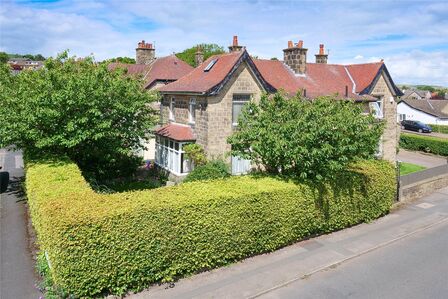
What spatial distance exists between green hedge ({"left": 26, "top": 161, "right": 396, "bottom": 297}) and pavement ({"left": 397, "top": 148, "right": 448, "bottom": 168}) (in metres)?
22.1

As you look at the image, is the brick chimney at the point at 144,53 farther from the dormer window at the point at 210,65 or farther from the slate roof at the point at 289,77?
the dormer window at the point at 210,65

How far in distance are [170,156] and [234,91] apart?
5.81 metres

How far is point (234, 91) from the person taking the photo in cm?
A: 2169

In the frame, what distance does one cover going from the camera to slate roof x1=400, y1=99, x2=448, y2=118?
60819 mm

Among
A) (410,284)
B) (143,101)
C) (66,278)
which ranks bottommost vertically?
(410,284)

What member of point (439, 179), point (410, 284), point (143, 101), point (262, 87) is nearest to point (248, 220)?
point (410, 284)

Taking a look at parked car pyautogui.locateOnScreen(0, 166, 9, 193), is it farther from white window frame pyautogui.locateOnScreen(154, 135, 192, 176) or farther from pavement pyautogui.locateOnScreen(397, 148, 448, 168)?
pavement pyautogui.locateOnScreen(397, 148, 448, 168)

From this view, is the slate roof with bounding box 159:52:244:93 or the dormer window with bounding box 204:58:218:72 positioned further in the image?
the dormer window with bounding box 204:58:218:72

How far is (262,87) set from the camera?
22.5 meters

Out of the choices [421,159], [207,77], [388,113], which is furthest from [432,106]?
[207,77]

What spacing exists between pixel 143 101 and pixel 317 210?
395 inches

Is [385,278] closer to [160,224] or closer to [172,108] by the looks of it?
[160,224]

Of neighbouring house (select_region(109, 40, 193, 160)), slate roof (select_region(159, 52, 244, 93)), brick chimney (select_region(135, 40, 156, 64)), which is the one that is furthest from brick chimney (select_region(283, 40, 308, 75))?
brick chimney (select_region(135, 40, 156, 64))

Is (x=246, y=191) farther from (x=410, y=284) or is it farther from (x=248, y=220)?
(x=410, y=284)
